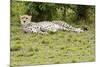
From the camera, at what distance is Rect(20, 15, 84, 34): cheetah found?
2.32 metres

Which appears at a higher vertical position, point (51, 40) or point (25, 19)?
point (25, 19)

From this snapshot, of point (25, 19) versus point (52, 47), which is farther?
point (52, 47)

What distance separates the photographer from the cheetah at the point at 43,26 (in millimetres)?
2316

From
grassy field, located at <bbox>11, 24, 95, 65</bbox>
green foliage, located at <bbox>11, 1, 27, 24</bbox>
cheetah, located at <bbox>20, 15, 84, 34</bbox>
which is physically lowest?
grassy field, located at <bbox>11, 24, 95, 65</bbox>

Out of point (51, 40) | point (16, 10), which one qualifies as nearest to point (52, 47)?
point (51, 40)

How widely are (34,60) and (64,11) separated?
653mm

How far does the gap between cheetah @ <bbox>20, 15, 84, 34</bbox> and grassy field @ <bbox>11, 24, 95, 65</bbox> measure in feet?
0.15

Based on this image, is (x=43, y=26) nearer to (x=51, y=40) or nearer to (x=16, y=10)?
(x=51, y=40)

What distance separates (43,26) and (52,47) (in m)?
0.25

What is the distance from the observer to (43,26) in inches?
94.0
